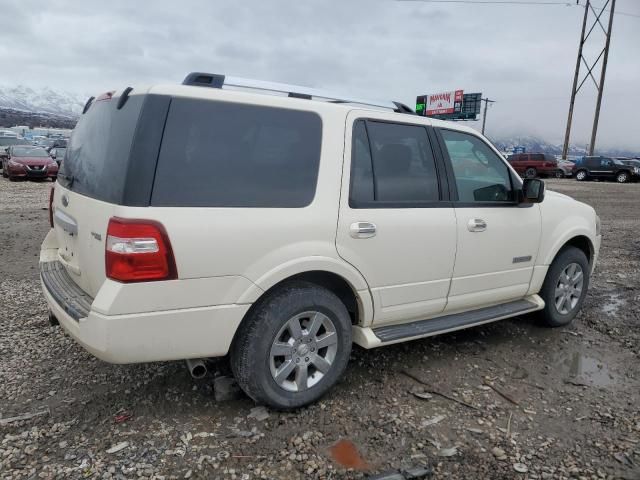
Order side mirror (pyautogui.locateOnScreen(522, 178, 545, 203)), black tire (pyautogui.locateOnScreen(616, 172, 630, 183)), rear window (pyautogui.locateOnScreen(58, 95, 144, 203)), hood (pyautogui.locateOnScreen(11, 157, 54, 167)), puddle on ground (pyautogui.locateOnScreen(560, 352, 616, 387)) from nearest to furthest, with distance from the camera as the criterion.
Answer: rear window (pyautogui.locateOnScreen(58, 95, 144, 203)) < puddle on ground (pyautogui.locateOnScreen(560, 352, 616, 387)) < side mirror (pyautogui.locateOnScreen(522, 178, 545, 203)) < hood (pyautogui.locateOnScreen(11, 157, 54, 167)) < black tire (pyautogui.locateOnScreen(616, 172, 630, 183))

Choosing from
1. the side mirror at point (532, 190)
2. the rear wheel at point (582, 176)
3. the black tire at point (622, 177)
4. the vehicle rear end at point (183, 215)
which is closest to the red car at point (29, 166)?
the vehicle rear end at point (183, 215)

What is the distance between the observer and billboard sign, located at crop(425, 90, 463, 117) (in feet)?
192

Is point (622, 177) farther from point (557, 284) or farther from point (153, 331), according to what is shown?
point (153, 331)

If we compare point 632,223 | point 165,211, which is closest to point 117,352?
point 165,211

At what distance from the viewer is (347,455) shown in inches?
110

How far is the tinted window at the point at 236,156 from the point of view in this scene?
8.87 ft

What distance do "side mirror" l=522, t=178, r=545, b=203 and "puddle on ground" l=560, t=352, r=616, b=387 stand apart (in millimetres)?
1350

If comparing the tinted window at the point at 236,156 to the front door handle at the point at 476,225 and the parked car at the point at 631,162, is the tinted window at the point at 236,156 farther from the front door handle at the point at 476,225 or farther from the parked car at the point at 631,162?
the parked car at the point at 631,162

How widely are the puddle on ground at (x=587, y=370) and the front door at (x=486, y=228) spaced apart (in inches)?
26.1

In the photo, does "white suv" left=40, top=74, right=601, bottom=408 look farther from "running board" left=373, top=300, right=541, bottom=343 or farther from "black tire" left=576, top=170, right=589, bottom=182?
"black tire" left=576, top=170, right=589, bottom=182

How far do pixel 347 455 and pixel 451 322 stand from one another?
1476 mm

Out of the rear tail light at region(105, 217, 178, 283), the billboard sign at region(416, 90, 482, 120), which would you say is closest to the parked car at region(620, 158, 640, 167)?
the billboard sign at region(416, 90, 482, 120)

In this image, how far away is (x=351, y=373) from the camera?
3781 mm

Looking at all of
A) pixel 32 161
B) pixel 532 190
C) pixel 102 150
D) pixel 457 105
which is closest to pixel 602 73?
pixel 457 105
